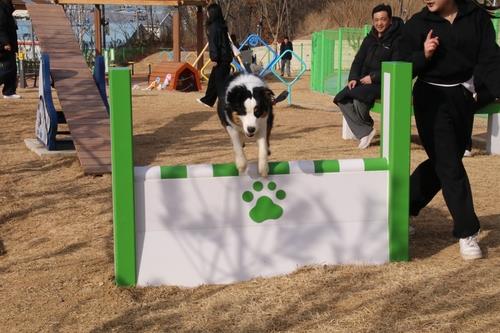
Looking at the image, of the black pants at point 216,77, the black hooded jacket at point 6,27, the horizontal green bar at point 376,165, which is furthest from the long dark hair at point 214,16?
the horizontal green bar at point 376,165

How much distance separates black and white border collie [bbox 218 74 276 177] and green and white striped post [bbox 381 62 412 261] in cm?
74

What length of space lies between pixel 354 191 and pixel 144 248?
48.4 inches

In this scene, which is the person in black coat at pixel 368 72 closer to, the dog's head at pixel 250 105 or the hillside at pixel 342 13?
the dog's head at pixel 250 105

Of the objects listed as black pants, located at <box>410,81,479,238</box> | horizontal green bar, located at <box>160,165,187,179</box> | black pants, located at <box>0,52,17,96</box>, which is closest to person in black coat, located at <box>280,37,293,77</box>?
black pants, located at <box>0,52,17,96</box>

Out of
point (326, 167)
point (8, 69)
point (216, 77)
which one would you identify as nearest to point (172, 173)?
point (326, 167)

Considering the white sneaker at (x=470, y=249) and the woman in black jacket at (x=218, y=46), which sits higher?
the woman in black jacket at (x=218, y=46)

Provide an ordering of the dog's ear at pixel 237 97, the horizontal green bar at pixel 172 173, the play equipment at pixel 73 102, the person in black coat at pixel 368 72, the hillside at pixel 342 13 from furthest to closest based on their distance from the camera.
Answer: the hillside at pixel 342 13 < the person in black coat at pixel 368 72 < the play equipment at pixel 73 102 < the dog's ear at pixel 237 97 < the horizontal green bar at pixel 172 173

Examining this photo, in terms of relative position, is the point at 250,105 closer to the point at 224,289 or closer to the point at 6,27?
the point at 224,289

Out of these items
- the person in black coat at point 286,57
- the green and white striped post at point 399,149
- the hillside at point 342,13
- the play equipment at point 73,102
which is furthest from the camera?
the hillside at point 342,13

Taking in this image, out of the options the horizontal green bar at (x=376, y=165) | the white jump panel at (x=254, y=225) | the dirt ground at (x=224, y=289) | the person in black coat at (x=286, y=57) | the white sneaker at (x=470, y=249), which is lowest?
the person in black coat at (x=286, y=57)

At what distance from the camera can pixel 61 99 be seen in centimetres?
828

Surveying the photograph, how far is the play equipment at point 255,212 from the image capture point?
12.0 ft

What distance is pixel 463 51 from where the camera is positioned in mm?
3990

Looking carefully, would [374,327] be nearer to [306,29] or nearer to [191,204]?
[191,204]
